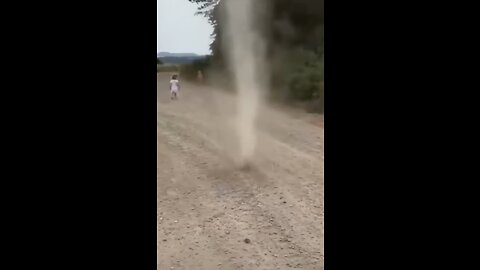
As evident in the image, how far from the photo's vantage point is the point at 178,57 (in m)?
1.99

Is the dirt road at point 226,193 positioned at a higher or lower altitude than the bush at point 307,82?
lower

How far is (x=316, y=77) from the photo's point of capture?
7.11ft

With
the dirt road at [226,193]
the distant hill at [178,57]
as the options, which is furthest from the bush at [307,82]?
the distant hill at [178,57]

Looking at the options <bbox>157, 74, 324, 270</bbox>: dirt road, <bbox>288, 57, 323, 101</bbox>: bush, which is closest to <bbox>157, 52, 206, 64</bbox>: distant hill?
<bbox>157, 74, 324, 270</bbox>: dirt road

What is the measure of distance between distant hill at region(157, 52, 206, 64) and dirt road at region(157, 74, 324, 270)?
0.36 ft

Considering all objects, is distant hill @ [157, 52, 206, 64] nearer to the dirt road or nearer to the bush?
the dirt road

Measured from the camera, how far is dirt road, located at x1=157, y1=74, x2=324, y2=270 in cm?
208

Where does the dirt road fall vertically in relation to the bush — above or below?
below

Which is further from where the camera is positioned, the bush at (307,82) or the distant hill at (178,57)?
the bush at (307,82)

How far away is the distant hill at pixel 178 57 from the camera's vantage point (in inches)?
73.3

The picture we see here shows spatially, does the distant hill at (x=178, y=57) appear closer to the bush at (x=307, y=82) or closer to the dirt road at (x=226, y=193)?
the dirt road at (x=226, y=193)

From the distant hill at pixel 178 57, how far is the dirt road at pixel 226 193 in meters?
0.11
